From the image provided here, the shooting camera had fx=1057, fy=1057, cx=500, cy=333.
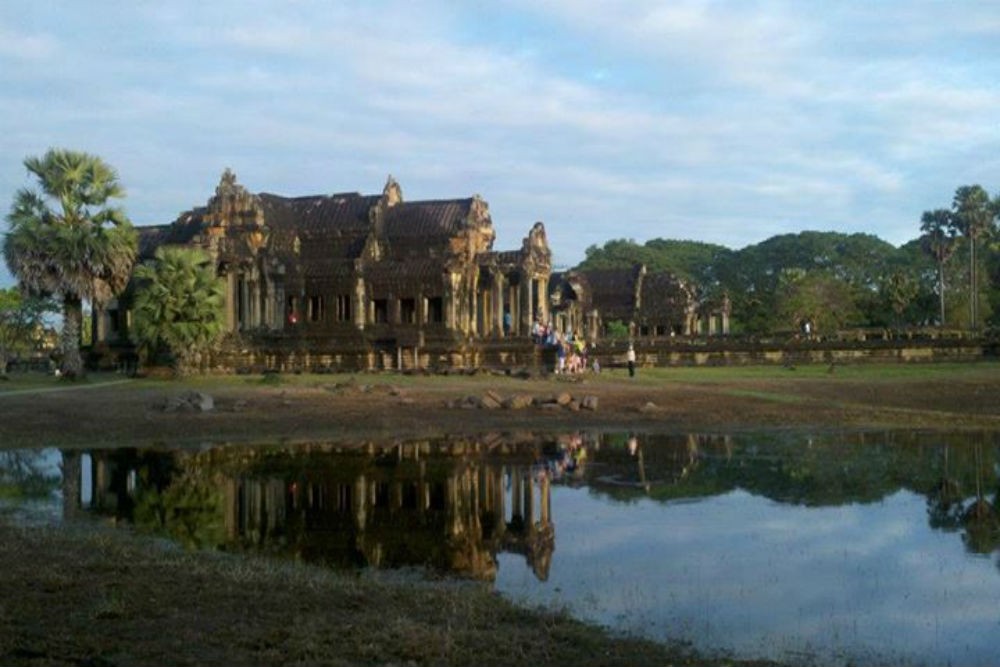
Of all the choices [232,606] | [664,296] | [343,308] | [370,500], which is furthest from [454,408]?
[664,296]

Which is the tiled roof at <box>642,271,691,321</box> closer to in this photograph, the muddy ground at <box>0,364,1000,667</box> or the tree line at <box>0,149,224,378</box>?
the tree line at <box>0,149,224,378</box>

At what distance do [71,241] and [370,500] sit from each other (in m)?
29.5

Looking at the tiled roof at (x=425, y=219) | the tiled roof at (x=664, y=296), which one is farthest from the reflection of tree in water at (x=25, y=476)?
the tiled roof at (x=664, y=296)

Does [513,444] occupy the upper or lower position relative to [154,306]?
lower

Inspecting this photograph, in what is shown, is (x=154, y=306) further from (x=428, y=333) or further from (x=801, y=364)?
(x=801, y=364)

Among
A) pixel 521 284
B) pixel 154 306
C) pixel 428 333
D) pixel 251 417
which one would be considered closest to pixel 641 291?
pixel 521 284

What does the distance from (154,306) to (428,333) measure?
1608 cm

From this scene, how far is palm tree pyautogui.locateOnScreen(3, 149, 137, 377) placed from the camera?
139 ft

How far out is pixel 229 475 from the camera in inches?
828

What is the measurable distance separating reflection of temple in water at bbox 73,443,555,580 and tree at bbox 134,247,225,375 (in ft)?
61.8

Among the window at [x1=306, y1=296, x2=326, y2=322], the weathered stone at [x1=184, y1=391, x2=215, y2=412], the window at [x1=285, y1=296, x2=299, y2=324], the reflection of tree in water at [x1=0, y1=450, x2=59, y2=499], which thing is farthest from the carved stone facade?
the reflection of tree in water at [x1=0, y1=450, x2=59, y2=499]

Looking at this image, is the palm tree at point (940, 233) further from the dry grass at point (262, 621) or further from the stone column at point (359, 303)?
the dry grass at point (262, 621)

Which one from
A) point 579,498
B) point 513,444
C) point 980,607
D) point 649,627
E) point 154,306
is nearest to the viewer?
point 649,627

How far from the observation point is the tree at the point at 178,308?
4281cm
